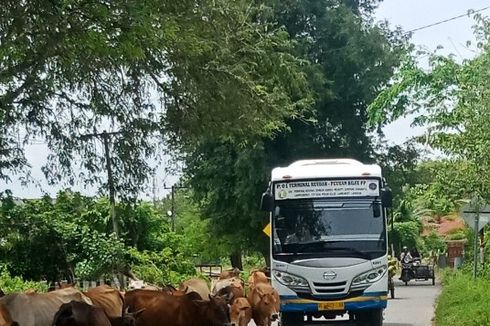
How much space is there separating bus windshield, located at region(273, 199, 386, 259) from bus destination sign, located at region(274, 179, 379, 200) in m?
0.13

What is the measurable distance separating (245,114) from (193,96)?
3.26ft

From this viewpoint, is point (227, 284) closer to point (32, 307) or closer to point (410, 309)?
point (32, 307)

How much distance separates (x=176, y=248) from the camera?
32844 millimetres

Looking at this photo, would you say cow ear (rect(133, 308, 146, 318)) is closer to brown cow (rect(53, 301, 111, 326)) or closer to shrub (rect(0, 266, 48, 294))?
brown cow (rect(53, 301, 111, 326))

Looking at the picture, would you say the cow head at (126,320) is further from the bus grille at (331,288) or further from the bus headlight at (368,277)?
the bus headlight at (368,277)

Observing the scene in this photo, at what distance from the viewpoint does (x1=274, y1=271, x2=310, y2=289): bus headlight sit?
59.3 feet

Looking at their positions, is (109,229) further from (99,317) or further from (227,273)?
(99,317)

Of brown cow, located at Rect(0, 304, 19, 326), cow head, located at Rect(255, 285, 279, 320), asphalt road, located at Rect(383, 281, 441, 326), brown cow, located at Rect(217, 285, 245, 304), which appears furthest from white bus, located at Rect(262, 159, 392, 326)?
brown cow, located at Rect(0, 304, 19, 326)

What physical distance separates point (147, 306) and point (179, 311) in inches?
19.3

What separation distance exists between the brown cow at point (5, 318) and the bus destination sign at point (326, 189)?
782 cm

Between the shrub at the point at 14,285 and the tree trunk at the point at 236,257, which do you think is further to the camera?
the tree trunk at the point at 236,257

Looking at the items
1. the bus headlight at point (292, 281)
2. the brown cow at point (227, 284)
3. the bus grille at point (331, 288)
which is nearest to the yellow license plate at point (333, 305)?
the bus grille at point (331, 288)

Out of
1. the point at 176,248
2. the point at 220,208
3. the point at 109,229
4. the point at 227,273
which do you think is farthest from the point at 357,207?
the point at 220,208

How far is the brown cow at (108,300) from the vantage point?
546 inches
